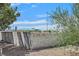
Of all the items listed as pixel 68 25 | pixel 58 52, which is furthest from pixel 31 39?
pixel 68 25

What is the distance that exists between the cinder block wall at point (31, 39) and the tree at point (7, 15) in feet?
0.44

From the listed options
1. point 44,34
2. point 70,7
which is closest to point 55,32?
point 44,34

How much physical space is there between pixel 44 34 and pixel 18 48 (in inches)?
17.3

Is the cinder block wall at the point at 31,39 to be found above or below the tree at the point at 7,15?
below

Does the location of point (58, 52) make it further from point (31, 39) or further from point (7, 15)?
point (7, 15)

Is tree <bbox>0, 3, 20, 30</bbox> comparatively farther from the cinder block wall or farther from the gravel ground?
the gravel ground

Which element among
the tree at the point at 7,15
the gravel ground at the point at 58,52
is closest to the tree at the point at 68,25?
the gravel ground at the point at 58,52

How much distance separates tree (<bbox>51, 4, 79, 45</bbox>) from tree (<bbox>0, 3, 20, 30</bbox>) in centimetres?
58

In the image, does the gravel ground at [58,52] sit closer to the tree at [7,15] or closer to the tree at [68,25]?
the tree at [68,25]

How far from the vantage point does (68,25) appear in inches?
154

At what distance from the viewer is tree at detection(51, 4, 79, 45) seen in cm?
388

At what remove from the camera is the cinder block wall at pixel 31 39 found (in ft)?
12.6

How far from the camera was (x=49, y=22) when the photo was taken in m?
3.87

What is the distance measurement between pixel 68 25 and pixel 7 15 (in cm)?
92
